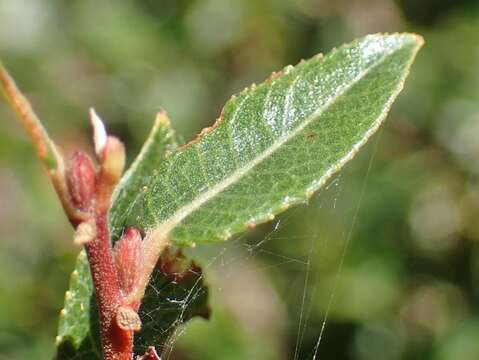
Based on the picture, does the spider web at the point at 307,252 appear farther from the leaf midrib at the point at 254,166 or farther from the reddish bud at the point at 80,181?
the reddish bud at the point at 80,181

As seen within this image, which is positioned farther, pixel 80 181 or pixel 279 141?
pixel 279 141

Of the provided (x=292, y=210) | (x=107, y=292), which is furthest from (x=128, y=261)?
(x=292, y=210)

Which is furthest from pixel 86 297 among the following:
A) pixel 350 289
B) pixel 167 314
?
pixel 350 289

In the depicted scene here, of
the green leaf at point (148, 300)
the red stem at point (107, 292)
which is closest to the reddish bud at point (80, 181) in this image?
the red stem at point (107, 292)

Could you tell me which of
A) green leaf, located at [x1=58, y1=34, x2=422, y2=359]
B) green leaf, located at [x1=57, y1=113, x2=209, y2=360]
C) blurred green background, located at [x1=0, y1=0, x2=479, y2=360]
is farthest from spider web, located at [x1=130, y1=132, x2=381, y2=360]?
green leaf, located at [x1=58, y1=34, x2=422, y2=359]

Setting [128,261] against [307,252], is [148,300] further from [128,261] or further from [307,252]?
[307,252]

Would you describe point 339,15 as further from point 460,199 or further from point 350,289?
point 350,289
